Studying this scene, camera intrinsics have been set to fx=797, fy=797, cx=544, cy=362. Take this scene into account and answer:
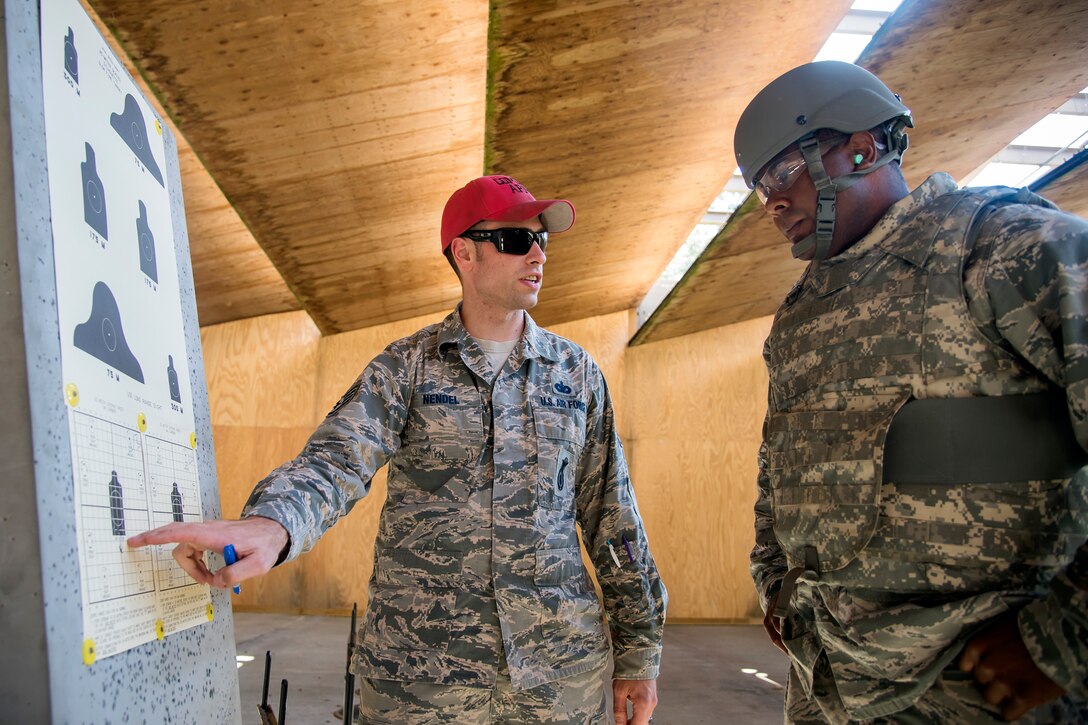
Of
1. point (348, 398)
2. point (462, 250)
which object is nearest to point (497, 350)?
point (462, 250)

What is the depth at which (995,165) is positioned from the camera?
23.0ft

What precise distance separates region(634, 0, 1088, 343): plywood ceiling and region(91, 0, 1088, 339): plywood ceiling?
1 centimetres

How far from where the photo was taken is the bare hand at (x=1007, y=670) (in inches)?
45.6

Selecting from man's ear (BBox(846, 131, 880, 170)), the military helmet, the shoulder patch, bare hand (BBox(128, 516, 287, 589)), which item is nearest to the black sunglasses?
the shoulder patch

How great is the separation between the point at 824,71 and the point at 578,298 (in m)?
6.46

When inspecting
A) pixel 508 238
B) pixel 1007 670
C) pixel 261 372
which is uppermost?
pixel 261 372

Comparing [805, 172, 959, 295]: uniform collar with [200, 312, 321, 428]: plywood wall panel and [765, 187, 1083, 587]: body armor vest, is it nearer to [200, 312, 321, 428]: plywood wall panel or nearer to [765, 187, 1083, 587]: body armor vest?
[765, 187, 1083, 587]: body armor vest

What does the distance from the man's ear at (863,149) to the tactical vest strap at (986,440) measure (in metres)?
0.53

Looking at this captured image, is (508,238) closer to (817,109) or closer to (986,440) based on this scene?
(817,109)

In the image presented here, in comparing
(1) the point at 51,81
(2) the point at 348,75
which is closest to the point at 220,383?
(2) the point at 348,75

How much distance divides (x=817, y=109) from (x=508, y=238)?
0.84 metres

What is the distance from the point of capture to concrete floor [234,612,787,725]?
477 centimetres

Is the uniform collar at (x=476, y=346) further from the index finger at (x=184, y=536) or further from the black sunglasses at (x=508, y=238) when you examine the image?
the index finger at (x=184, y=536)

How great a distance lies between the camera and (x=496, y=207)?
2117 mm
